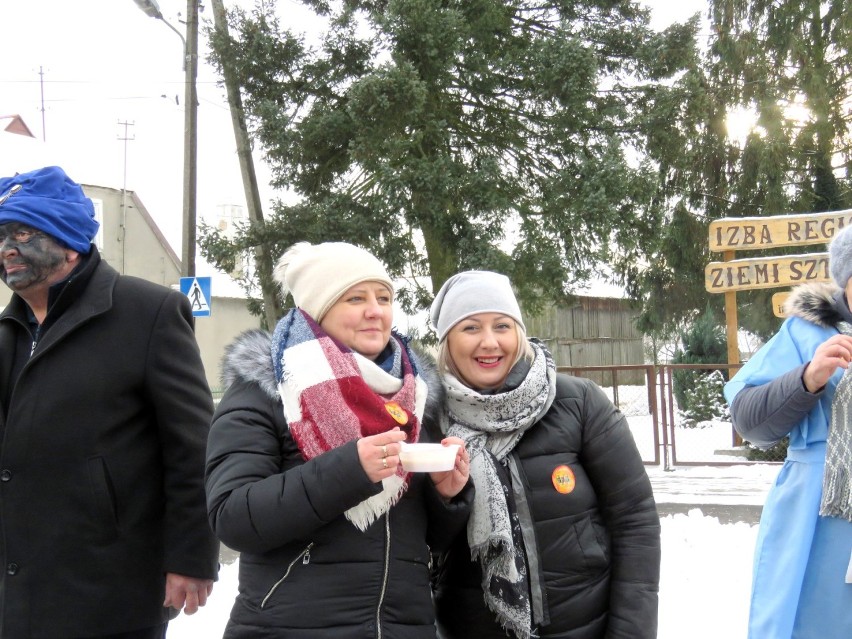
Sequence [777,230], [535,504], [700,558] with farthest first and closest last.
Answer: [777,230] < [700,558] < [535,504]

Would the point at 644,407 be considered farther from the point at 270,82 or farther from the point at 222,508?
the point at 222,508

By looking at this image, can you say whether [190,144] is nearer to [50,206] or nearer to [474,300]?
[50,206]

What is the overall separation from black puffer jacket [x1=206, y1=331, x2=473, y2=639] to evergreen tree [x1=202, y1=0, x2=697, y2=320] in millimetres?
11594

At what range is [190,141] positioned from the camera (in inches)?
592

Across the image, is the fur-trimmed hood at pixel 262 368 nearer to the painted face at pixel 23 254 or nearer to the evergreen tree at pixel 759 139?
the painted face at pixel 23 254

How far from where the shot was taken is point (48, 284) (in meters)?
2.41

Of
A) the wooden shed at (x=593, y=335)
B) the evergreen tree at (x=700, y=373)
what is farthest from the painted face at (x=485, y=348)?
the wooden shed at (x=593, y=335)

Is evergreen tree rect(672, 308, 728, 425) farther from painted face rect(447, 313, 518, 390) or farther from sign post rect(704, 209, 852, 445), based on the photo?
painted face rect(447, 313, 518, 390)

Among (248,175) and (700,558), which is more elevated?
(248,175)

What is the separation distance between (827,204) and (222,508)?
17092mm

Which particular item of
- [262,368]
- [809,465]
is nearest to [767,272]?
[809,465]

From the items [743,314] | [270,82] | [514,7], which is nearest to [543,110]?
[514,7]

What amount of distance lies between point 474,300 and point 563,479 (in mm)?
550

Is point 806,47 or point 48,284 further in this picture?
point 806,47
